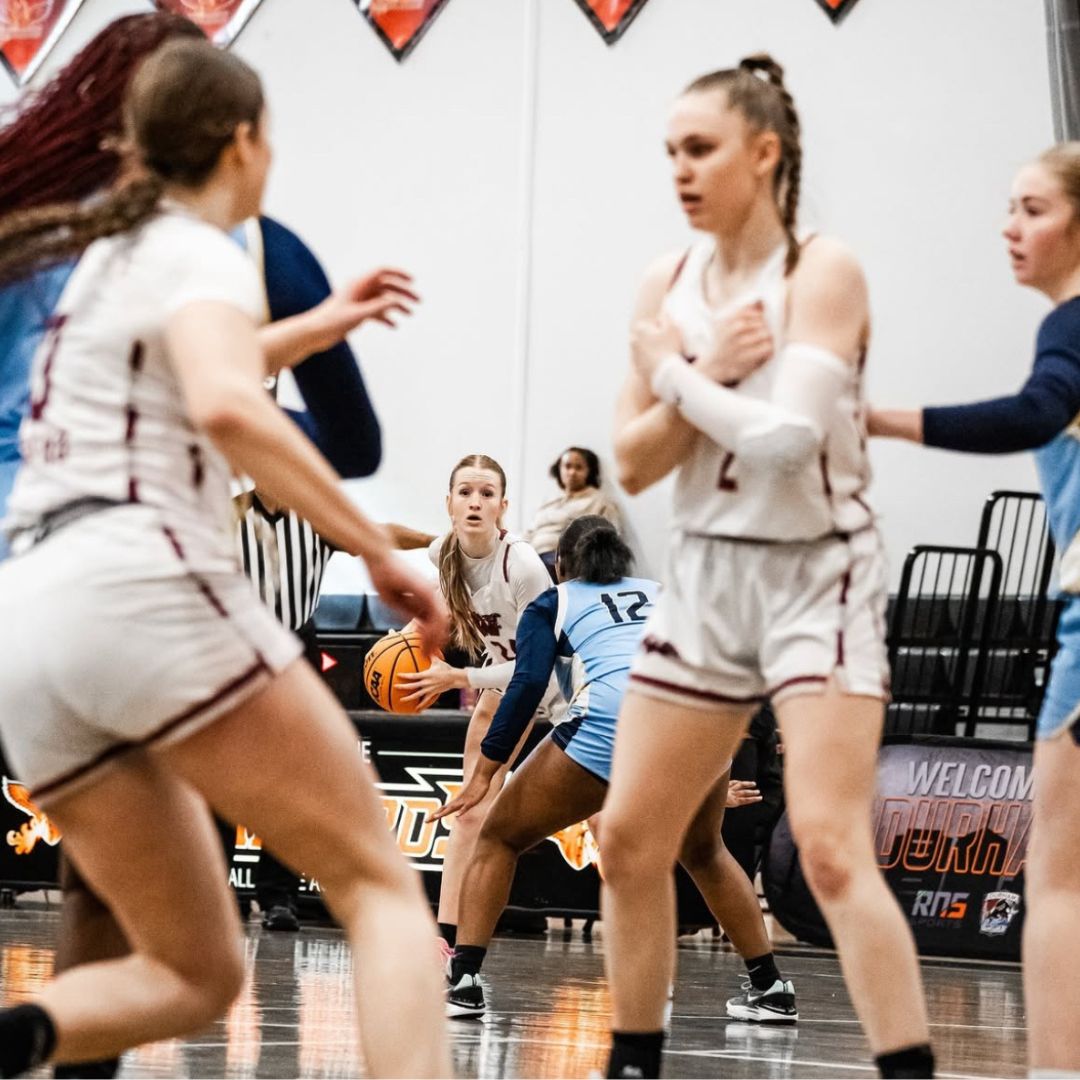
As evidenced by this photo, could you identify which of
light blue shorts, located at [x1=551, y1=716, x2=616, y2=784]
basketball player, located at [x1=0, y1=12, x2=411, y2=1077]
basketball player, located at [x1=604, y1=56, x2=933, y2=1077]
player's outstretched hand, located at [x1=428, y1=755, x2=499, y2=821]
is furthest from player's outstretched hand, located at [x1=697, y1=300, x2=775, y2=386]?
player's outstretched hand, located at [x1=428, y1=755, x2=499, y2=821]

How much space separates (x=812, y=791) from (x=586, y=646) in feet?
9.86

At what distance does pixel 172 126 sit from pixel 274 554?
1716 millimetres

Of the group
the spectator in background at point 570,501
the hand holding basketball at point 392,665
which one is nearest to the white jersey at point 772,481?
the hand holding basketball at point 392,665

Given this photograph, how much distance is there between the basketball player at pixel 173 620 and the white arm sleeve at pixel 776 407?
67 cm

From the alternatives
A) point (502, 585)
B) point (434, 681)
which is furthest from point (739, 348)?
point (502, 585)

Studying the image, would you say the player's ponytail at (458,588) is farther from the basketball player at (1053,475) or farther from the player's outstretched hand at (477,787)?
the basketball player at (1053,475)

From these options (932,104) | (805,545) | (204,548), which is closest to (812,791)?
(805,545)

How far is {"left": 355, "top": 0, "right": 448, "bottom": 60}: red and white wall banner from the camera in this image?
1471 cm

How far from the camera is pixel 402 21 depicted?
581 inches

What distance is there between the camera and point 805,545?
3320 millimetres

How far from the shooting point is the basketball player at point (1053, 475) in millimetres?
3422

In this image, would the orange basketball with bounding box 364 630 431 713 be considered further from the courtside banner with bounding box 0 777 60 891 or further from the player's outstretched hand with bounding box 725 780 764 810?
the courtside banner with bounding box 0 777 60 891

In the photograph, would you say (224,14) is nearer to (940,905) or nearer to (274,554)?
(940,905)

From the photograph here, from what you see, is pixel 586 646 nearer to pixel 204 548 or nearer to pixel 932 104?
pixel 204 548
